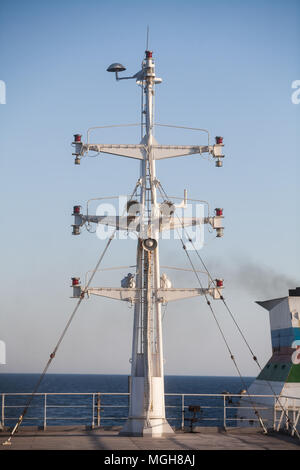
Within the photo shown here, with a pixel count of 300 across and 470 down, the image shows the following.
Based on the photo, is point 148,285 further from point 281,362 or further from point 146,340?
point 281,362

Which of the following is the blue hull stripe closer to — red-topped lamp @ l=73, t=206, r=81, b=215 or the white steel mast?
the white steel mast

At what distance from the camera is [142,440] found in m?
18.8

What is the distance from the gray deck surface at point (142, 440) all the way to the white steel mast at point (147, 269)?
1078 millimetres

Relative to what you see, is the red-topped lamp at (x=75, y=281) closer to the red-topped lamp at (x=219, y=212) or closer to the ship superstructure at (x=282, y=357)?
the red-topped lamp at (x=219, y=212)

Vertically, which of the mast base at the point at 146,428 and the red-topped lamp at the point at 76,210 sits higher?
the red-topped lamp at the point at 76,210

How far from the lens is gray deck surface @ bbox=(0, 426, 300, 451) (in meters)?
17.5

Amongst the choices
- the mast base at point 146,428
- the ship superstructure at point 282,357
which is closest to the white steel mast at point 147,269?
the mast base at point 146,428

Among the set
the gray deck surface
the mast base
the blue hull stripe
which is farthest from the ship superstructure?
the mast base

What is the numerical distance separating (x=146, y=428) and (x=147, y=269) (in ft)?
15.1

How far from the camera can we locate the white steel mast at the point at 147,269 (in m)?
20.1

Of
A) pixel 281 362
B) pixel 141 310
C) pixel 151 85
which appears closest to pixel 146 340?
pixel 141 310

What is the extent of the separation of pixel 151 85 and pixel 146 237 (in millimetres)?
5110

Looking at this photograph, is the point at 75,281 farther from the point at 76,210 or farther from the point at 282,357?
the point at 282,357
